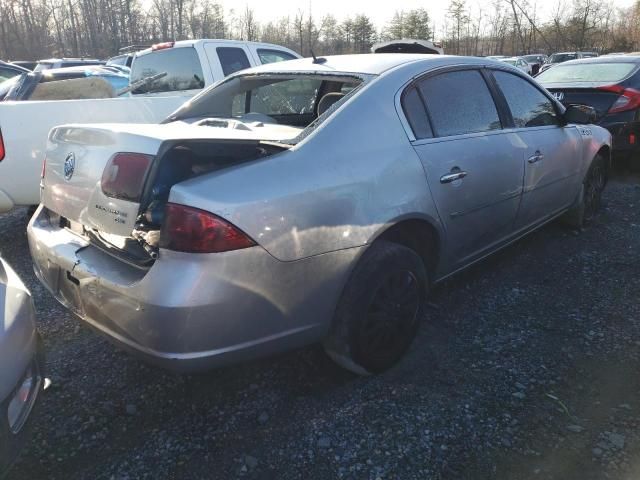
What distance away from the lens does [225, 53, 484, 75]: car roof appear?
9.36ft

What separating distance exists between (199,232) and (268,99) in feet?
7.61

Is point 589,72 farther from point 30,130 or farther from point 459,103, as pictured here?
point 30,130

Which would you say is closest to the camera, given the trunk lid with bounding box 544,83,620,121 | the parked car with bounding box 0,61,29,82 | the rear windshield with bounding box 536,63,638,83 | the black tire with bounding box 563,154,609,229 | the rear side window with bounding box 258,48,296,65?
the black tire with bounding box 563,154,609,229

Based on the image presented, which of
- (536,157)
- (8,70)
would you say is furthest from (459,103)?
(8,70)

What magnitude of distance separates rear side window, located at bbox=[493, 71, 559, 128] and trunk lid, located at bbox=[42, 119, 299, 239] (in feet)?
5.66

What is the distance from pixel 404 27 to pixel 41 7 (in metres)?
32.2

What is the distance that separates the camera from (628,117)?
6.29 metres

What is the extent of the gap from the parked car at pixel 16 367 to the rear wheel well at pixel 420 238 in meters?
1.53

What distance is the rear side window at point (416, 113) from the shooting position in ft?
8.87

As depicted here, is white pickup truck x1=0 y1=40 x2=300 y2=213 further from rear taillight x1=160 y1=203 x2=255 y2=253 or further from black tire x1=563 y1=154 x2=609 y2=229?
black tire x1=563 y1=154 x2=609 y2=229

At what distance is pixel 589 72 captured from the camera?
739cm

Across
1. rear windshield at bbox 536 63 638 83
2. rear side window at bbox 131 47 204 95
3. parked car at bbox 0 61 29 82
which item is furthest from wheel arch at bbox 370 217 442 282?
parked car at bbox 0 61 29 82

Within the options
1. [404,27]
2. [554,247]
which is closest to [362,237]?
[554,247]

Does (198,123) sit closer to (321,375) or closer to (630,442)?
(321,375)
